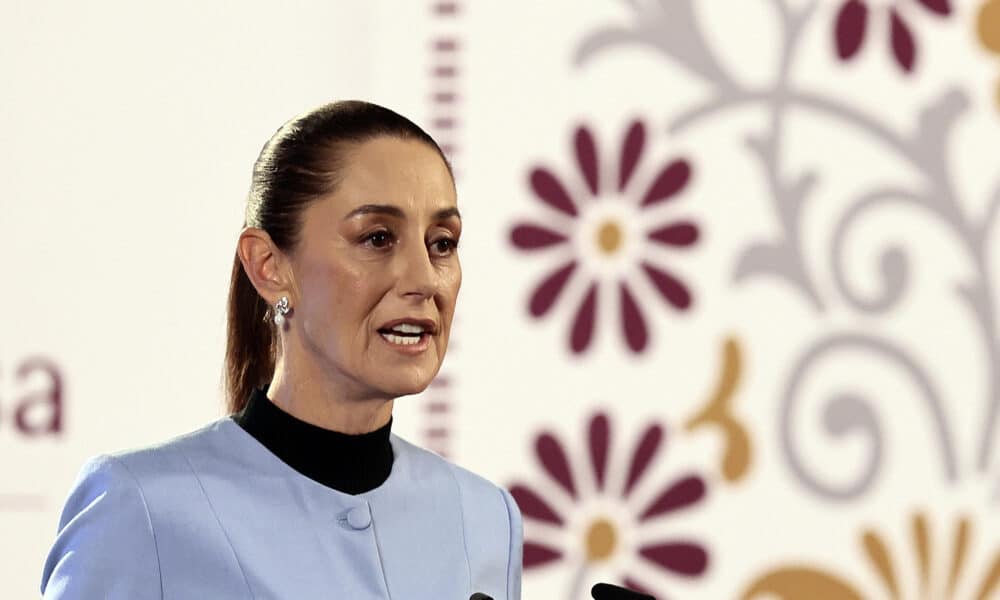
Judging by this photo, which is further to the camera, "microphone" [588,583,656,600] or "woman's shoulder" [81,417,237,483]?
"woman's shoulder" [81,417,237,483]

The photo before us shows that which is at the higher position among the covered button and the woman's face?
the woman's face

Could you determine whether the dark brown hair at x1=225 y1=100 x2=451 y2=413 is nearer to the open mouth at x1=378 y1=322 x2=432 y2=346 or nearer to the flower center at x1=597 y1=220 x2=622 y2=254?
the open mouth at x1=378 y1=322 x2=432 y2=346

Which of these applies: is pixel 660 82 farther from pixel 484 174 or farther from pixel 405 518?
pixel 405 518

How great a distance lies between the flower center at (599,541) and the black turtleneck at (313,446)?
1006 millimetres

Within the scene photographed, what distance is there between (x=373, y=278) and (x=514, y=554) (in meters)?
0.42

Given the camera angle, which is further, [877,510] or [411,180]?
[877,510]

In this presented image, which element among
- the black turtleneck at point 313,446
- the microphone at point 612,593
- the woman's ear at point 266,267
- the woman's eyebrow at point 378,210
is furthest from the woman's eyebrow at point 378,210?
the microphone at point 612,593

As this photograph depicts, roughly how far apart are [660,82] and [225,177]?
76 cm

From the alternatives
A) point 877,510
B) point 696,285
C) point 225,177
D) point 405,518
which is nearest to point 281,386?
point 405,518

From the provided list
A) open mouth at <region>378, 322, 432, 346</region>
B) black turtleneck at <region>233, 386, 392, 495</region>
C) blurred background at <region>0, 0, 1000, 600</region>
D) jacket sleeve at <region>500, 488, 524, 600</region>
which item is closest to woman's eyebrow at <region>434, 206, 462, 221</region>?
open mouth at <region>378, 322, 432, 346</region>

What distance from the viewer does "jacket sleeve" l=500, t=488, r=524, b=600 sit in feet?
6.17

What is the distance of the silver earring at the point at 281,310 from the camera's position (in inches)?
68.6

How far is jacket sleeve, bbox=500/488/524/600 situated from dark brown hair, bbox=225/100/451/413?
13.2 inches

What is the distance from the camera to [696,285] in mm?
2760
